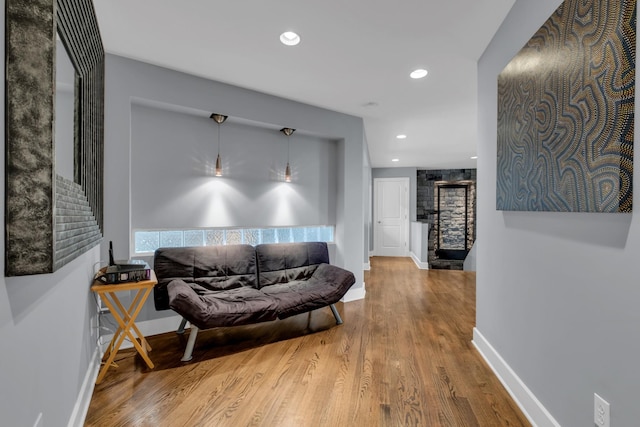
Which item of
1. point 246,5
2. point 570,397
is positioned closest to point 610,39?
point 570,397

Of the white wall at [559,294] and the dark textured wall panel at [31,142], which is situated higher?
the dark textured wall panel at [31,142]

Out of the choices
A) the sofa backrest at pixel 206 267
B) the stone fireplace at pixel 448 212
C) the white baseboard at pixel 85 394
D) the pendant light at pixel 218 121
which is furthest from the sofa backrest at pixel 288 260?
the stone fireplace at pixel 448 212

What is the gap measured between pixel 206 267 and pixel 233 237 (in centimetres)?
57

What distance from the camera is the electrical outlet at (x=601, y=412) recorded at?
3.86ft

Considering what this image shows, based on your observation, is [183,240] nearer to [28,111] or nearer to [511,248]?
[28,111]

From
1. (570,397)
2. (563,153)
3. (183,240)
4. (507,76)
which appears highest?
(507,76)

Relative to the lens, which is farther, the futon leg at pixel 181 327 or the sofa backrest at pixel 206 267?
the futon leg at pixel 181 327

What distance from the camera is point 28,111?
0.96 meters

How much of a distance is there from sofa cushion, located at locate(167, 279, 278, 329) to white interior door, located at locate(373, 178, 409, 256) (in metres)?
6.03

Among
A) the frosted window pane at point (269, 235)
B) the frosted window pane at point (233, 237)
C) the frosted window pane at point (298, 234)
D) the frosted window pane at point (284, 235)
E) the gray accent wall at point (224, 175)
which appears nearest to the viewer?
the gray accent wall at point (224, 175)

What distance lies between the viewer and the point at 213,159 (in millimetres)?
3305

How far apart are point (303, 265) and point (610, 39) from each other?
121 inches

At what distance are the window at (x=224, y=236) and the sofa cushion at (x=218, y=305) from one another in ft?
1.67

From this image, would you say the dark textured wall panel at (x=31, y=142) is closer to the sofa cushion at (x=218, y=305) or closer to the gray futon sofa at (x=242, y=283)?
the sofa cushion at (x=218, y=305)
